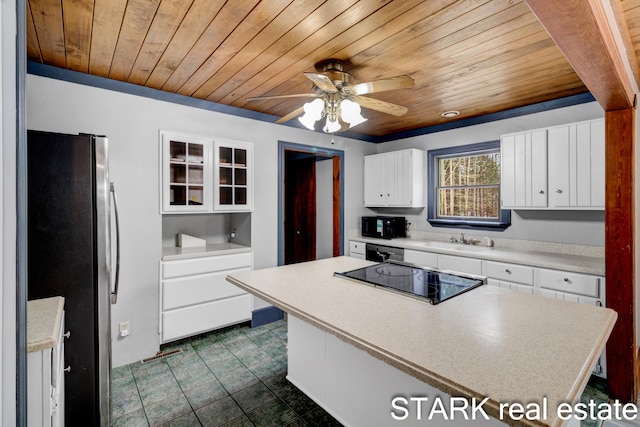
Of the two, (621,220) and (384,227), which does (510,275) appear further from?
(384,227)

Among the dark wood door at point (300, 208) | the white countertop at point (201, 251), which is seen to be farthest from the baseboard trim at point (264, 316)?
the dark wood door at point (300, 208)

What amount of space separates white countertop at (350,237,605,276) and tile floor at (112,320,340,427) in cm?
186

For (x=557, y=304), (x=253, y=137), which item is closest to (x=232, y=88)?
(x=253, y=137)

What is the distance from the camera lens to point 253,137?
3475mm

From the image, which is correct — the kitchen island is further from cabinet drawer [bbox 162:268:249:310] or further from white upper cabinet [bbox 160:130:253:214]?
white upper cabinet [bbox 160:130:253:214]

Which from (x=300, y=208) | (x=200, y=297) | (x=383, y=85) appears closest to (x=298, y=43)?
(x=383, y=85)

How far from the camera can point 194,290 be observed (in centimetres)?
300

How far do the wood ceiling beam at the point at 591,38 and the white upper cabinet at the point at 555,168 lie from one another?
818 millimetres

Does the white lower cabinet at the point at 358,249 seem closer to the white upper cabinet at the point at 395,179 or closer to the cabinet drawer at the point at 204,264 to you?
the white upper cabinet at the point at 395,179

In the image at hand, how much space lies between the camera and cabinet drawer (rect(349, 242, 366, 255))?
424 centimetres

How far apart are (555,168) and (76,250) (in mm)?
3690

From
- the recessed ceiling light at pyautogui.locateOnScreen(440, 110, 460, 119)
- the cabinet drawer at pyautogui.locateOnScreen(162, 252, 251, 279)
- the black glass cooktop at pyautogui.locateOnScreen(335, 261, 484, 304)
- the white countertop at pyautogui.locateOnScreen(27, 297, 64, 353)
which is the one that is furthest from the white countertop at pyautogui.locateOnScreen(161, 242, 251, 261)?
the recessed ceiling light at pyautogui.locateOnScreen(440, 110, 460, 119)

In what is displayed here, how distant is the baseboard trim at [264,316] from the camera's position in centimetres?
341

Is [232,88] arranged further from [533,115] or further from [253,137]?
[533,115]
